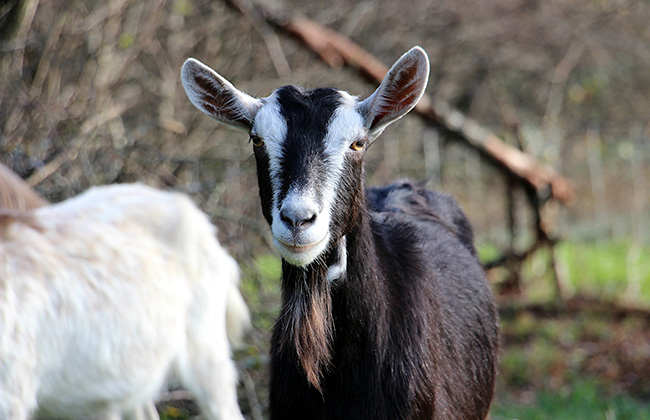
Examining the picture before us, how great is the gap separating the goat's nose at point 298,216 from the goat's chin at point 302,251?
0.09 m

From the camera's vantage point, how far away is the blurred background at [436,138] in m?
6.05

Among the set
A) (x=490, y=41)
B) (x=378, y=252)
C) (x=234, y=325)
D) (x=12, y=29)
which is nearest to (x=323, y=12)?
(x=490, y=41)

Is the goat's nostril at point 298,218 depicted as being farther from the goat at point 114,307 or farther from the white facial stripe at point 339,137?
the goat at point 114,307

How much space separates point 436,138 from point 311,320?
7.75m

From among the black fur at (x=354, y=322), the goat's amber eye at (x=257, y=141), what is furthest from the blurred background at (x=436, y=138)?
the black fur at (x=354, y=322)

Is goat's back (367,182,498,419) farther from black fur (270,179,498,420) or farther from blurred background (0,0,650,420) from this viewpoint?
blurred background (0,0,650,420)

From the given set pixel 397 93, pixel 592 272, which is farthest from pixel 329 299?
pixel 592 272

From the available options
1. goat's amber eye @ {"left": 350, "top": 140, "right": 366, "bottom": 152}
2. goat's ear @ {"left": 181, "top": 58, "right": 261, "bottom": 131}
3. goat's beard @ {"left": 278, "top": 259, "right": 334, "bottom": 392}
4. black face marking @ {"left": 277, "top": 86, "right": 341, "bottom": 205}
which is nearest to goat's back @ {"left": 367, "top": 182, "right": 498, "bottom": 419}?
goat's beard @ {"left": 278, "top": 259, "right": 334, "bottom": 392}

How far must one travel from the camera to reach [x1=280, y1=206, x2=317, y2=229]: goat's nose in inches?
98.4

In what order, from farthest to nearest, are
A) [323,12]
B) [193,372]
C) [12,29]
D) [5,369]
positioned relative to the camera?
[323,12]
[12,29]
[193,372]
[5,369]

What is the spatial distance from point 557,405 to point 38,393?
4175 millimetres

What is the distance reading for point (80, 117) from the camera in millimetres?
6504

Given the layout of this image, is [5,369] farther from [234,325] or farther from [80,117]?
[80,117]

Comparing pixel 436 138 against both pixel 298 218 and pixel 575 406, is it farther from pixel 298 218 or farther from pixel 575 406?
pixel 298 218
